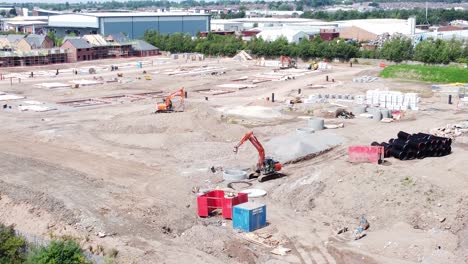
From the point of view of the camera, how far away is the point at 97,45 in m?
86.9

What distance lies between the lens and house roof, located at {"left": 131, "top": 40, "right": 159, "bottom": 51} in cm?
9275

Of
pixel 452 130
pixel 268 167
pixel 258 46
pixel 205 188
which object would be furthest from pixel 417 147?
pixel 258 46

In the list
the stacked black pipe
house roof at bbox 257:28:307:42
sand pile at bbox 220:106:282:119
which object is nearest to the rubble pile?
the stacked black pipe

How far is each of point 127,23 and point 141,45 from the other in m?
17.8

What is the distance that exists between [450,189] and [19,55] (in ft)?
218

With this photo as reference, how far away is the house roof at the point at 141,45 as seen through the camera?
9275 cm

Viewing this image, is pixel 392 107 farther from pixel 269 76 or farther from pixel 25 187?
pixel 25 187

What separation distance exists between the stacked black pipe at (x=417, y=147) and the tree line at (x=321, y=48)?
4549cm

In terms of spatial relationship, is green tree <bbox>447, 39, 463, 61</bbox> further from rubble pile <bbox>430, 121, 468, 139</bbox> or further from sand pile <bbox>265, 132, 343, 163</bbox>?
sand pile <bbox>265, 132, 343, 163</bbox>

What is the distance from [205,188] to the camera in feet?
82.6

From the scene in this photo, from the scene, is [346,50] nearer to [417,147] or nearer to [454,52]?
[454,52]

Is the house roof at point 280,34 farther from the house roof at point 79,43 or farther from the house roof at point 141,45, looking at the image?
the house roof at point 79,43

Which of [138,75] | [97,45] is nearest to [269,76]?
[138,75]

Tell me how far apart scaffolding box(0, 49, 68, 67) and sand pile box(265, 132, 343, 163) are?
178 feet
